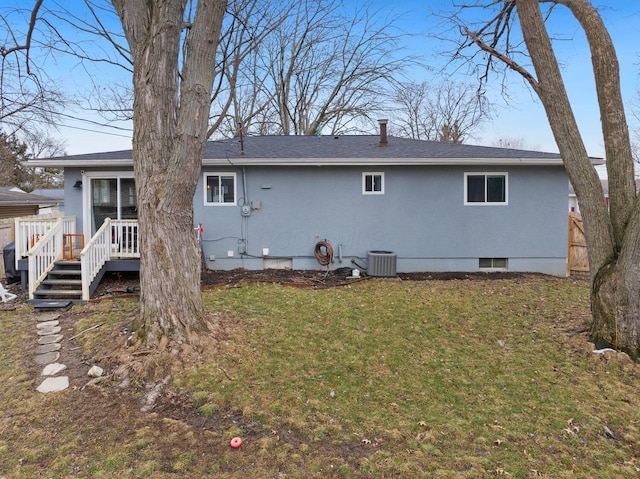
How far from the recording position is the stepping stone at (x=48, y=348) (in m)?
4.46

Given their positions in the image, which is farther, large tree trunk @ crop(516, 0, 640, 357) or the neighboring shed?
the neighboring shed

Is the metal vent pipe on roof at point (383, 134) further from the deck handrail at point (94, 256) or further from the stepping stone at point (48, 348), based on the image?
the stepping stone at point (48, 348)

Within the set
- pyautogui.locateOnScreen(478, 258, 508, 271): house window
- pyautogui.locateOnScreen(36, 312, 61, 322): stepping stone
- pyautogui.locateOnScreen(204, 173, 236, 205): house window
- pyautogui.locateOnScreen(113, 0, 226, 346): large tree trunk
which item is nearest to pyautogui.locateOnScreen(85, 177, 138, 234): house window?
pyautogui.locateOnScreen(204, 173, 236, 205): house window

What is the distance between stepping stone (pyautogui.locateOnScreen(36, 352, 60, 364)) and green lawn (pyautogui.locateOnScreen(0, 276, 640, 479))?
138mm

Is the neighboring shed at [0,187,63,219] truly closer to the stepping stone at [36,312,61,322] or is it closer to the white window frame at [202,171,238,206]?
the white window frame at [202,171,238,206]

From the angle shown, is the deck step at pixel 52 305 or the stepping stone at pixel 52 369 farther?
the deck step at pixel 52 305

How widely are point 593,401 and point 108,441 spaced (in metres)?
4.13

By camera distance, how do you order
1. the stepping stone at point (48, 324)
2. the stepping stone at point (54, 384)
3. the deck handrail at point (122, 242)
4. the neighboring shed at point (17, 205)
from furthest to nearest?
the neighboring shed at point (17, 205)
the deck handrail at point (122, 242)
the stepping stone at point (48, 324)
the stepping stone at point (54, 384)

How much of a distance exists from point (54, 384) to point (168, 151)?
2650 mm

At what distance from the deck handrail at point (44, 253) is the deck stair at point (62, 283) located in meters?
0.10

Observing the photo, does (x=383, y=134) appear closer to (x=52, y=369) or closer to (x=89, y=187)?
(x=89, y=187)

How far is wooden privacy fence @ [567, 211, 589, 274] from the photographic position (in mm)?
9344

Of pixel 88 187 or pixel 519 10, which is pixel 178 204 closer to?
pixel 519 10

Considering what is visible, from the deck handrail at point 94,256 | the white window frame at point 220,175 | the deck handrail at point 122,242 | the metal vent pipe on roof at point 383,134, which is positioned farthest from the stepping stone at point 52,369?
the metal vent pipe on roof at point 383,134
